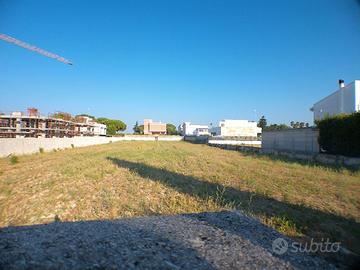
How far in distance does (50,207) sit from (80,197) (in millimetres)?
1133

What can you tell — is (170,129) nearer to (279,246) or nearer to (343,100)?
(343,100)

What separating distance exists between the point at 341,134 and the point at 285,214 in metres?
15.2

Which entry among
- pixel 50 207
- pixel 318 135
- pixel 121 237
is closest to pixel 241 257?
pixel 121 237

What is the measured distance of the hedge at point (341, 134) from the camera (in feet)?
58.2

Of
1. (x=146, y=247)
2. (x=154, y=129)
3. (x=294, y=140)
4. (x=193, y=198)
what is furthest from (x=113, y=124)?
(x=146, y=247)

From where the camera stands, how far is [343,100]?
3434 centimetres

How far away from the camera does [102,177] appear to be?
12.4 metres

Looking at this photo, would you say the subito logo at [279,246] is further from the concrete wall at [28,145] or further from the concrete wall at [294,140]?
the concrete wall at [28,145]

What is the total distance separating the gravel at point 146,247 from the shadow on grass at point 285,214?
1.15 m

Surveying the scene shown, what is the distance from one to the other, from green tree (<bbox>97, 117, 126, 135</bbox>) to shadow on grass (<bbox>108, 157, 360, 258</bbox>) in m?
97.2

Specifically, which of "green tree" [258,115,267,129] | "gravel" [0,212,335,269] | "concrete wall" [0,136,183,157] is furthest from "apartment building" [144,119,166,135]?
"gravel" [0,212,335,269]

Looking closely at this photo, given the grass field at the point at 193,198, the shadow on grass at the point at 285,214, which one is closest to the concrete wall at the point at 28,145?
the grass field at the point at 193,198

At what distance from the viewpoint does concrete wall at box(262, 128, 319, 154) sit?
75.9 ft

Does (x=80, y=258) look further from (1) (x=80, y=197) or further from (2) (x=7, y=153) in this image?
(2) (x=7, y=153)
